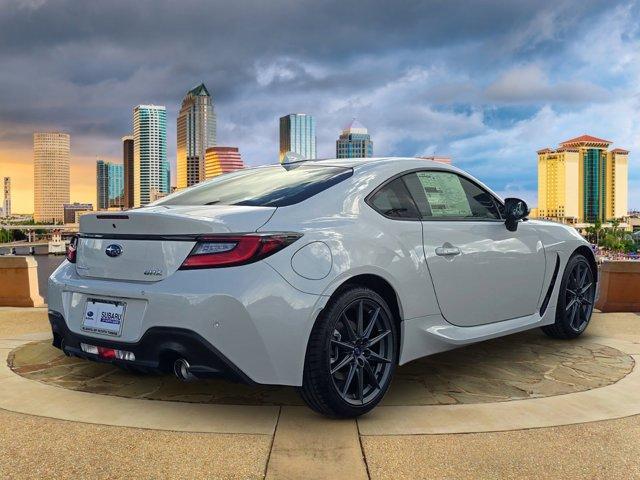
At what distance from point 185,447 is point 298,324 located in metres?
0.80

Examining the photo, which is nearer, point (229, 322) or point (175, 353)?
point (229, 322)

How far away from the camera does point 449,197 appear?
14.7 ft

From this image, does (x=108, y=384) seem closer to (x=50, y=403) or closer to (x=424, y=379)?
(x=50, y=403)

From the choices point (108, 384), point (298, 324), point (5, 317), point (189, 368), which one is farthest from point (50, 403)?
point (5, 317)

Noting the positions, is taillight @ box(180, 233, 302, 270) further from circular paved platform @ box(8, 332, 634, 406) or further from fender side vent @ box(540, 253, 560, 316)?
fender side vent @ box(540, 253, 560, 316)

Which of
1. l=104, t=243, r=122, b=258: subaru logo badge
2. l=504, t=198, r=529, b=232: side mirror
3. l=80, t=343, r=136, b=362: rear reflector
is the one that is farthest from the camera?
l=504, t=198, r=529, b=232: side mirror

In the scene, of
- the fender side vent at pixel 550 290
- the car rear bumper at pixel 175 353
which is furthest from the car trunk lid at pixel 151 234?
the fender side vent at pixel 550 290

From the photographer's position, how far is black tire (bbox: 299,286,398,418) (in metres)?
3.30

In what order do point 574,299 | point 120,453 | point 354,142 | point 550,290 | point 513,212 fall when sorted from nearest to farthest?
1. point 120,453
2. point 513,212
3. point 550,290
4. point 574,299
5. point 354,142

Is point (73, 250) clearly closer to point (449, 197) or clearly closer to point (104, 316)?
point (104, 316)

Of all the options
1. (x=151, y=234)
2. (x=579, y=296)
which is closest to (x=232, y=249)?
(x=151, y=234)

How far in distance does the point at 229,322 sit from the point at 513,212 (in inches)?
102

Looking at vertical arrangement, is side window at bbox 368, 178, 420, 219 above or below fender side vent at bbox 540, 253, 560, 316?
above

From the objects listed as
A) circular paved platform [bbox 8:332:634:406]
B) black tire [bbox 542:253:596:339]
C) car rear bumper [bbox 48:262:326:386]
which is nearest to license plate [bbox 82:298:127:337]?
car rear bumper [bbox 48:262:326:386]
